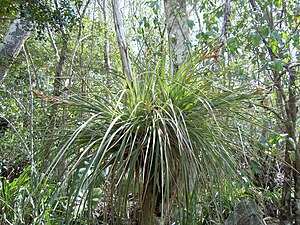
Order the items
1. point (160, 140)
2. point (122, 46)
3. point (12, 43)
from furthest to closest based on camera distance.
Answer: point (12, 43), point (122, 46), point (160, 140)

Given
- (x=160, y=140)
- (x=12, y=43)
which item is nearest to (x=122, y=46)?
(x=160, y=140)

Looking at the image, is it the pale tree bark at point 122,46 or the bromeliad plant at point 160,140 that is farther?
the pale tree bark at point 122,46

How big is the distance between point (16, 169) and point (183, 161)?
3.20 m

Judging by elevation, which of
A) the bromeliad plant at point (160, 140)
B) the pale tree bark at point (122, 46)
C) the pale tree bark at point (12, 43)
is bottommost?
the bromeliad plant at point (160, 140)

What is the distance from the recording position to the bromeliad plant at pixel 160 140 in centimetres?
89

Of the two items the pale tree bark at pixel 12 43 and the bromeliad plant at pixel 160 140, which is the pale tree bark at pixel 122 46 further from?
the pale tree bark at pixel 12 43

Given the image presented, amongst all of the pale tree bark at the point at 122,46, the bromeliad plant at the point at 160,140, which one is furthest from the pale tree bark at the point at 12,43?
the bromeliad plant at the point at 160,140

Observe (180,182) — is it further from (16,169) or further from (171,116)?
(16,169)

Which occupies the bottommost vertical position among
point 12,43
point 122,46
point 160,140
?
point 160,140

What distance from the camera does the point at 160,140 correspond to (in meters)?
0.86

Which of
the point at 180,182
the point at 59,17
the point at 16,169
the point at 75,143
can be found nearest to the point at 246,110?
the point at 180,182

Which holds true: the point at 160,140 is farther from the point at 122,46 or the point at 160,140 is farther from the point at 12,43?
the point at 12,43

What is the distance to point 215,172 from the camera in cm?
94

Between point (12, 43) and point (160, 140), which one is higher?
point (12, 43)
